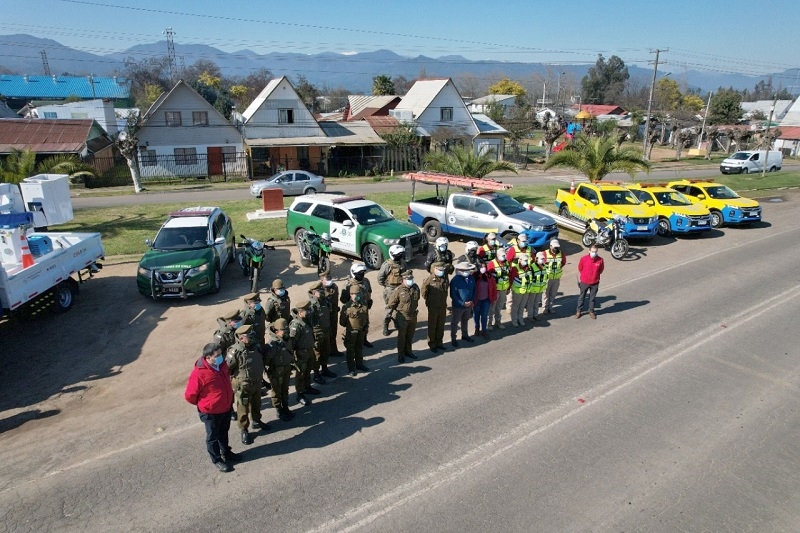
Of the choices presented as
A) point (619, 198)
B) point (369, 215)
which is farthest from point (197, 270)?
point (619, 198)

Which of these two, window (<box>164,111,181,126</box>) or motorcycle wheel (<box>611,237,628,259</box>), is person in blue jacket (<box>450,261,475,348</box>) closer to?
motorcycle wheel (<box>611,237,628,259</box>)

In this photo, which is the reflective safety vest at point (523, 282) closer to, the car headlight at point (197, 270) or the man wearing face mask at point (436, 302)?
the man wearing face mask at point (436, 302)

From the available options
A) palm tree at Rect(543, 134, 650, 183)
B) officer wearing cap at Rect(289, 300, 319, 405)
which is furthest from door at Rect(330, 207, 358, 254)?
palm tree at Rect(543, 134, 650, 183)

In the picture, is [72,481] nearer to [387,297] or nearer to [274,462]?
[274,462]

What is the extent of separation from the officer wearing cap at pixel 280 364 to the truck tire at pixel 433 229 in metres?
10.4

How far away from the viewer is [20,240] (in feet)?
36.0

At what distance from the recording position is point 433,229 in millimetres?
17531

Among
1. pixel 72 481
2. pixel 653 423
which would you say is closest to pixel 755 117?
pixel 653 423

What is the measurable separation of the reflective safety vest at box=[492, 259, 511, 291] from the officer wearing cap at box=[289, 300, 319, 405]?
4.00m

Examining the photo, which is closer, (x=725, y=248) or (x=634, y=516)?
(x=634, y=516)

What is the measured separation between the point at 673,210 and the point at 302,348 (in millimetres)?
15674

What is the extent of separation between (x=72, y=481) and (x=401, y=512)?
12.7 ft

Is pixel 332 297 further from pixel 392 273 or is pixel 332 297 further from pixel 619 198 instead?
pixel 619 198

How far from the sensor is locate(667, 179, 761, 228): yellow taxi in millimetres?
19984
